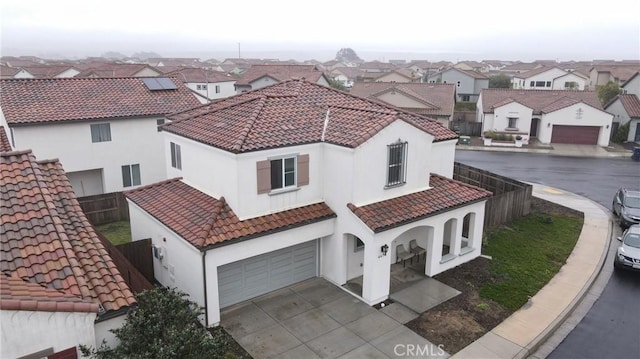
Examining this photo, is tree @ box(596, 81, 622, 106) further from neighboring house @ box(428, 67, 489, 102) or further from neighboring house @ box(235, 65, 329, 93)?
neighboring house @ box(235, 65, 329, 93)

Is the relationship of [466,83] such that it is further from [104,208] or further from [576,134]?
[104,208]

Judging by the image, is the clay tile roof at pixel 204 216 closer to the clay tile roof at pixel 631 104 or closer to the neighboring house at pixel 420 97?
the neighboring house at pixel 420 97

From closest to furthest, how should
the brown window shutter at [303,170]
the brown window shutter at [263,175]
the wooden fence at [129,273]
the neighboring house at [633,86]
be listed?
the wooden fence at [129,273] < the brown window shutter at [263,175] < the brown window shutter at [303,170] < the neighboring house at [633,86]

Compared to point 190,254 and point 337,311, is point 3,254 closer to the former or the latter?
point 190,254

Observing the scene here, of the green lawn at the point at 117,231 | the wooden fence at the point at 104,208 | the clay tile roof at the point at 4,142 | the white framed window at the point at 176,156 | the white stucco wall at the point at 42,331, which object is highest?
the white framed window at the point at 176,156

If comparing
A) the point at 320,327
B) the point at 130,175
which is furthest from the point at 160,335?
the point at 130,175

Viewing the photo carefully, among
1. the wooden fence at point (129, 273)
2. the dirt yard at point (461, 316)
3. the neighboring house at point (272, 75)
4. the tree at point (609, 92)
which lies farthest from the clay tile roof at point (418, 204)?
the tree at point (609, 92)
